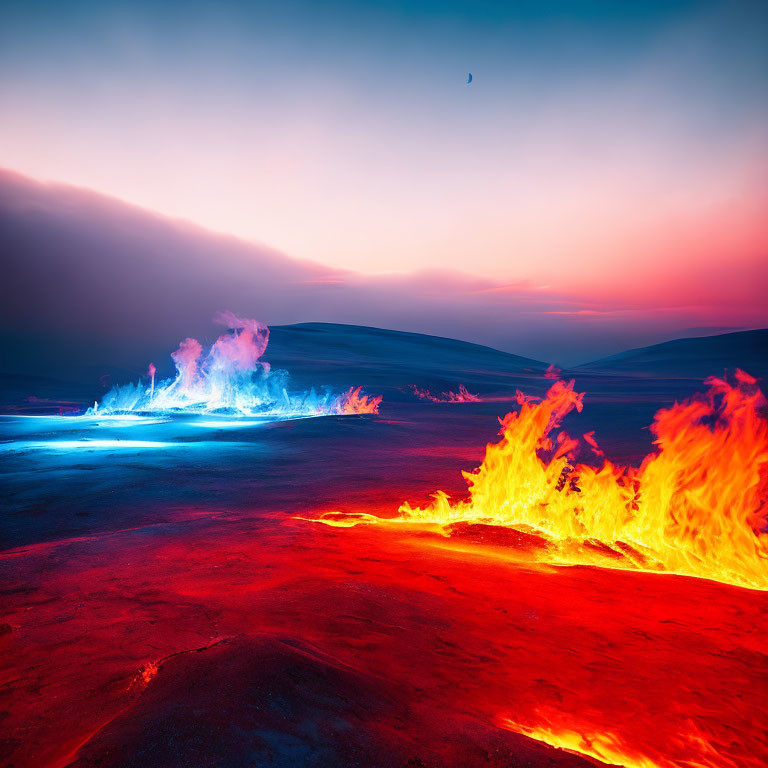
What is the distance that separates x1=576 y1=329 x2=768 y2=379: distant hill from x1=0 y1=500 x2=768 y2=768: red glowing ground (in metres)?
78.5

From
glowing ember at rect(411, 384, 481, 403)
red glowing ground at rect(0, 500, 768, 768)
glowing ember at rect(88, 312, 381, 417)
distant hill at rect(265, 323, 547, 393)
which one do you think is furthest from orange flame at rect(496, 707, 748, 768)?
distant hill at rect(265, 323, 547, 393)

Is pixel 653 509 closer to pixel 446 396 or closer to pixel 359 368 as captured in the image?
pixel 446 396

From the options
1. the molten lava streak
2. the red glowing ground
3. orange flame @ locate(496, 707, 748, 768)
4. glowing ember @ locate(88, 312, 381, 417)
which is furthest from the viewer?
glowing ember @ locate(88, 312, 381, 417)

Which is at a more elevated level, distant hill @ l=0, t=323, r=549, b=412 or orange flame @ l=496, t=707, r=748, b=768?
distant hill @ l=0, t=323, r=549, b=412

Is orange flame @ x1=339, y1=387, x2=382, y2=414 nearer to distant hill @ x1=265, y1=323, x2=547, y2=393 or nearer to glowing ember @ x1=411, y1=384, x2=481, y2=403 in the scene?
glowing ember @ x1=411, y1=384, x2=481, y2=403

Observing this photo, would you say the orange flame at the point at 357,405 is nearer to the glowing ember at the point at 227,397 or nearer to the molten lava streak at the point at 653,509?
the glowing ember at the point at 227,397

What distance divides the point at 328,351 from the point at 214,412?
4358 cm

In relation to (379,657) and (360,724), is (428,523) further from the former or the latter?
(360,724)

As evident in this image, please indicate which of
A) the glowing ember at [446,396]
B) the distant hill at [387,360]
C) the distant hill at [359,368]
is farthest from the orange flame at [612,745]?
the distant hill at [387,360]

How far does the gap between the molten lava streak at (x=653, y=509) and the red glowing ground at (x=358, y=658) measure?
981mm

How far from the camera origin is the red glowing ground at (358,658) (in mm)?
2416

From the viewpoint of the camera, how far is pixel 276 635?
3426 mm

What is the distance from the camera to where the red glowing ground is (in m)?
2.42

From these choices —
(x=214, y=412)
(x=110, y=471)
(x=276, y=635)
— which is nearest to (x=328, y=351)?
(x=214, y=412)
